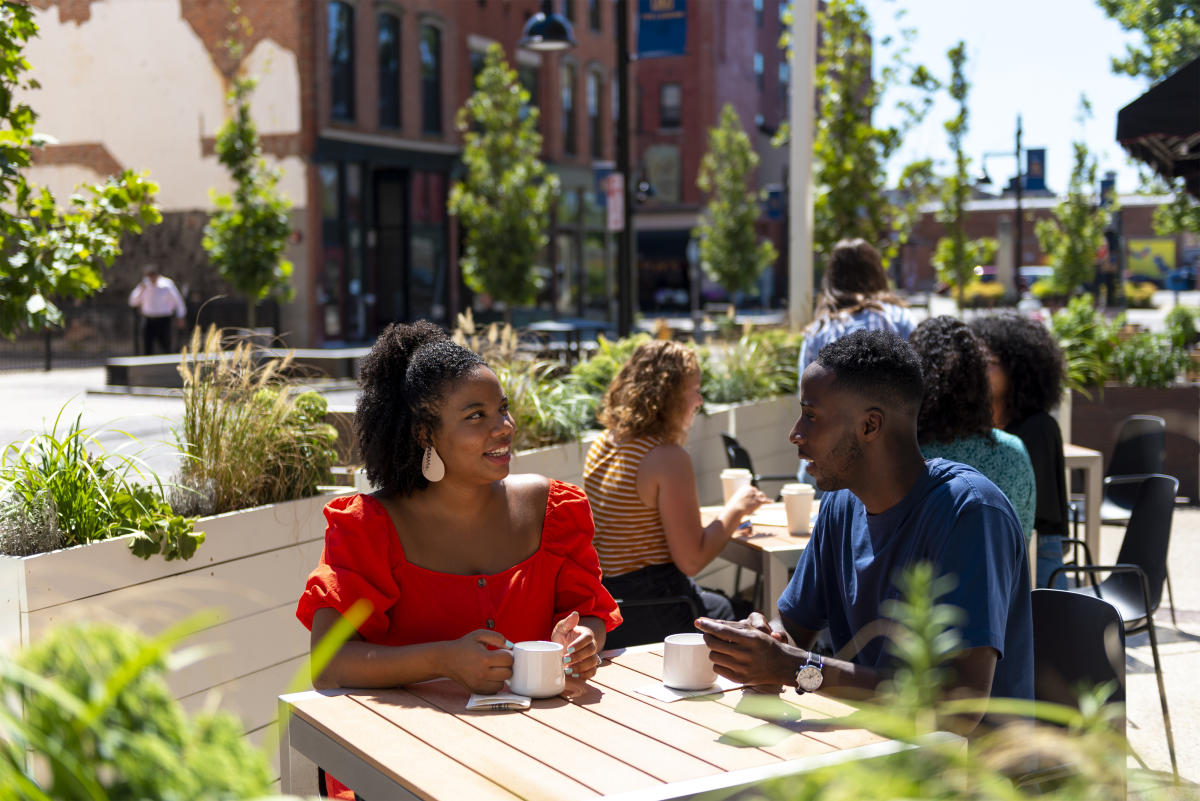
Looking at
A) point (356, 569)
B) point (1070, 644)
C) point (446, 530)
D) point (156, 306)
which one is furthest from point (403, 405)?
point (156, 306)

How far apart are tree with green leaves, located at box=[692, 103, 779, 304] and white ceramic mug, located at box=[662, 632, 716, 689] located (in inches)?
1469

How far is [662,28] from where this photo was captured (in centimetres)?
1602

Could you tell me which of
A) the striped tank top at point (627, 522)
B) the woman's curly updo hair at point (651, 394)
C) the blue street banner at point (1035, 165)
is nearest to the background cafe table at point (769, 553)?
the striped tank top at point (627, 522)

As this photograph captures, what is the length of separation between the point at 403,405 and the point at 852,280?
396 cm

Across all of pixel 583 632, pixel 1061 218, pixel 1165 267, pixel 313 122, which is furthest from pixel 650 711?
pixel 1165 267

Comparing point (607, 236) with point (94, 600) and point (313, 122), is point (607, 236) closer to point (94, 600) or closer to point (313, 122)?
point (313, 122)

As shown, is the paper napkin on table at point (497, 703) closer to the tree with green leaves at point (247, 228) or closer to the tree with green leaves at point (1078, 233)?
the tree with green leaves at point (247, 228)

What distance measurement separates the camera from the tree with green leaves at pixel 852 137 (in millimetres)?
13117

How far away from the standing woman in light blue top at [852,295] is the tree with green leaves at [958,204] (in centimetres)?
1045

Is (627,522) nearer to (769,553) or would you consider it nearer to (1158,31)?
(769,553)

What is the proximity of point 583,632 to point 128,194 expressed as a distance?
298 centimetres

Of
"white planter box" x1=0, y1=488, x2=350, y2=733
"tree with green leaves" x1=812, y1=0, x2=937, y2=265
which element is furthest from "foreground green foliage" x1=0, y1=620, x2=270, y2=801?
"tree with green leaves" x1=812, y1=0, x2=937, y2=265

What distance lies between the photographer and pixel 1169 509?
4832 mm

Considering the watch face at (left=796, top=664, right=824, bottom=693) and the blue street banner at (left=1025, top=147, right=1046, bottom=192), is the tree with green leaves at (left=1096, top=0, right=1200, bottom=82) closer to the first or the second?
the blue street banner at (left=1025, top=147, right=1046, bottom=192)
